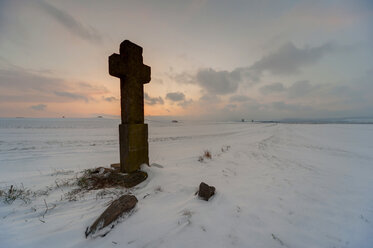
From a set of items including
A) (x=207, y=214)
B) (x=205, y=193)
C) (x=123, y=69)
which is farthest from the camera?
(x=123, y=69)

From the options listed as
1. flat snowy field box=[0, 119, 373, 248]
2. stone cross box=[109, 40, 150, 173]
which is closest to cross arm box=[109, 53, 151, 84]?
stone cross box=[109, 40, 150, 173]

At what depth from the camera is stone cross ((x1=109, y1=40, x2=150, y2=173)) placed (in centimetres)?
325

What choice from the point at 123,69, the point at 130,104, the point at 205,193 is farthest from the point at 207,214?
the point at 123,69

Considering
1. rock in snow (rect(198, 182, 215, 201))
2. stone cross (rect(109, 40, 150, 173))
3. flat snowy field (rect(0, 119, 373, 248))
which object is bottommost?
flat snowy field (rect(0, 119, 373, 248))

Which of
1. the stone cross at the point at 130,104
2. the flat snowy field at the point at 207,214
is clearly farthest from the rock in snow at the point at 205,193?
the stone cross at the point at 130,104

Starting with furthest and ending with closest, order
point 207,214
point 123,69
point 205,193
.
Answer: point 123,69, point 205,193, point 207,214

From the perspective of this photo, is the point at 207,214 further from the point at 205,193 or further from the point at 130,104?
the point at 130,104

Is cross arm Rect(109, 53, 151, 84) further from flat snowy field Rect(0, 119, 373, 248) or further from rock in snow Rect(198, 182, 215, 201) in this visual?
rock in snow Rect(198, 182, 215, 201)

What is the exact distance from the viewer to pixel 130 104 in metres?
3.31

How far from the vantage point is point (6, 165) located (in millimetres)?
4742

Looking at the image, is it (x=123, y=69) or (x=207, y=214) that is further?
(x=123, y=69)

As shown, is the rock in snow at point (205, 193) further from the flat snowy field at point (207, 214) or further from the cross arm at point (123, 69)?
the cross arm at point (123, 69)

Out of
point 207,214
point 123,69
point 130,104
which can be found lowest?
point 207,214

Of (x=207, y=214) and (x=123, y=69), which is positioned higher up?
(x=123, y=69)
